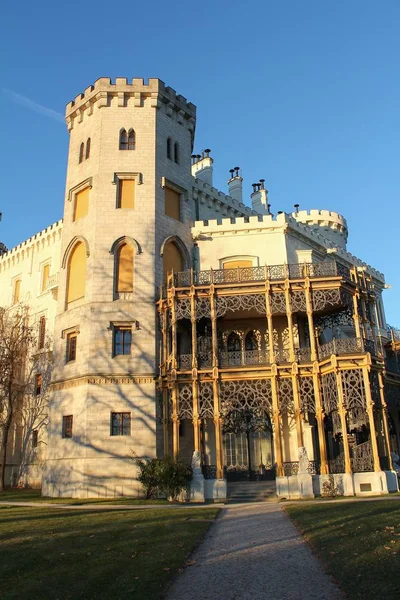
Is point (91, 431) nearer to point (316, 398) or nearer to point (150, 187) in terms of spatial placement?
point (316, 398)

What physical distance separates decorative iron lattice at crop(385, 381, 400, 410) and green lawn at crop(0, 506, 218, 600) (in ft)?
46.4

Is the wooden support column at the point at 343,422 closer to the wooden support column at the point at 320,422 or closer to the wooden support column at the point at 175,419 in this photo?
the wooden support column at the point at 320,422

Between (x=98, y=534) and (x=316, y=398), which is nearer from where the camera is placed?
(x=98, y=534)

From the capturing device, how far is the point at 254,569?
893 cm

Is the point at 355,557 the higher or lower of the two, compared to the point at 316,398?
lower

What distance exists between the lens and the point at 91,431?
24.5 m

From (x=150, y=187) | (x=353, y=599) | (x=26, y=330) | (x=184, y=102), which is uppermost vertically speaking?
(x=184, y=102)

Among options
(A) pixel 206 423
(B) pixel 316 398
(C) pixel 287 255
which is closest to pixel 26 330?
(A) pixel 206 423

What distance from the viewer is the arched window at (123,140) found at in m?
29.8

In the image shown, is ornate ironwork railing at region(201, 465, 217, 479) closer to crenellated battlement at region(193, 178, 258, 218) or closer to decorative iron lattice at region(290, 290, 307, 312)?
decorative iron lattice at region(290, 290, 307, 312)

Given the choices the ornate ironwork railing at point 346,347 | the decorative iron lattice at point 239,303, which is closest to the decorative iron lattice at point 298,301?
the decorative iron lattice at point 239,303

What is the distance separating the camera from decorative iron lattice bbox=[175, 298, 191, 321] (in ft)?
82.5

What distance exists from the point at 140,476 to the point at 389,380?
532 inches

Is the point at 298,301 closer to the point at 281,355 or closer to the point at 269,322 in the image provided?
the point at 269,322
